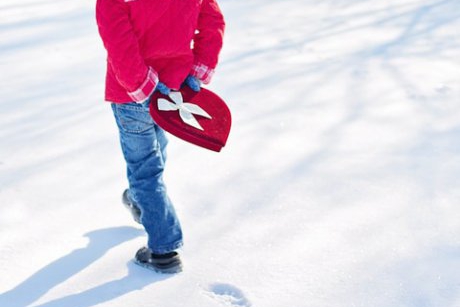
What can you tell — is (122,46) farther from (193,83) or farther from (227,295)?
(227,295)

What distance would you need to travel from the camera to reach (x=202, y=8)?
212cm

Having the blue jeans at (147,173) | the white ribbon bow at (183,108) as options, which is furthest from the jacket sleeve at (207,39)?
the blue jeans at (147,173)

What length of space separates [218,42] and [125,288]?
86 cm

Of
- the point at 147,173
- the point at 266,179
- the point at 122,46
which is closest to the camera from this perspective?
the point at 122,46

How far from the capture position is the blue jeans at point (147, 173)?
2.09 m

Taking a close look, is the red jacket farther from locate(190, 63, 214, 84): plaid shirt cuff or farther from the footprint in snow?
the footprint in snow

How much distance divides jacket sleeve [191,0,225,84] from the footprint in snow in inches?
27.2

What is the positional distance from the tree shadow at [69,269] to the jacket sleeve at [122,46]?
62cm

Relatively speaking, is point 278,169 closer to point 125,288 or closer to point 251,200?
point 251,200

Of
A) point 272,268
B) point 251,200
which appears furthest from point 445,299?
point 251,200

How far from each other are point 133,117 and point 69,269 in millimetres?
551

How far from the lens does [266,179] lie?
272cm

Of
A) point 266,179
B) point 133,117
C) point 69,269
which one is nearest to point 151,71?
point 133,117

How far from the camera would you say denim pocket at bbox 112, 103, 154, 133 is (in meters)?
2.08
